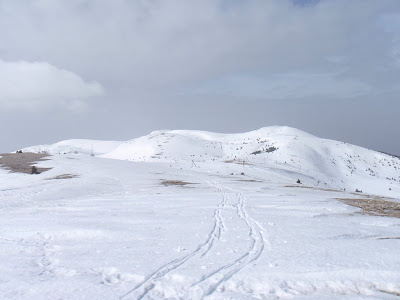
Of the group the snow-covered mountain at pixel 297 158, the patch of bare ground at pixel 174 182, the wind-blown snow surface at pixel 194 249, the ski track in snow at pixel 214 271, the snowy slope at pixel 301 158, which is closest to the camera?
the ski track in snow at pixel 214 271

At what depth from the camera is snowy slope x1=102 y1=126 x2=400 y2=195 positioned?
40062 mm

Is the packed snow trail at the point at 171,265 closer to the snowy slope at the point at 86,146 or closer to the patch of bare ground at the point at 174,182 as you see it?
the patch of bare ground at the point at 174,182

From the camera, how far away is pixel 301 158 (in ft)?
158

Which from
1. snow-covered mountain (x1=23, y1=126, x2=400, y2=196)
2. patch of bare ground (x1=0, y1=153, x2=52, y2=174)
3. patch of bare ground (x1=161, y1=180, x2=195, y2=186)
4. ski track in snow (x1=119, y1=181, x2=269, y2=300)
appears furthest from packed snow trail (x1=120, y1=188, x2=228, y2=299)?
patch of bare ground (x1=0, y1=153, x2=52, y2=174)

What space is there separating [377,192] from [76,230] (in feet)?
106

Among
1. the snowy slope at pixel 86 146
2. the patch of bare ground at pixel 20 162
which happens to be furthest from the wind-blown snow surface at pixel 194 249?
the snowy slope at pixel 86 146

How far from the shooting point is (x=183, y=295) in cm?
567

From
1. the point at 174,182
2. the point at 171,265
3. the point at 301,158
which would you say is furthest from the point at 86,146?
the point at 171,265

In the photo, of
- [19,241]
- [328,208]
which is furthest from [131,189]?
[19,241]

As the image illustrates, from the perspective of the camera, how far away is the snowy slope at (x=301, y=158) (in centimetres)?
4006

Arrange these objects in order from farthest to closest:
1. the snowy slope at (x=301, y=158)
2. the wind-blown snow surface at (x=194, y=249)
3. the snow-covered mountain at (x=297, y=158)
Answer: the snowy slope at (x=301, y=158), the snow-covered mountain at (x=297, y=158), the wind-blown snow surface at (x=194, y=249)

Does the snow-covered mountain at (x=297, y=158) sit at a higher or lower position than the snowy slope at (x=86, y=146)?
lower

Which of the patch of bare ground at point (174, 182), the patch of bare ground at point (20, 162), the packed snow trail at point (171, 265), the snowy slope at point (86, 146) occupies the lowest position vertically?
the packed snow trail at point (171, 265)

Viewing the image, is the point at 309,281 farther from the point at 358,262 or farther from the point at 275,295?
the point at 358,262
